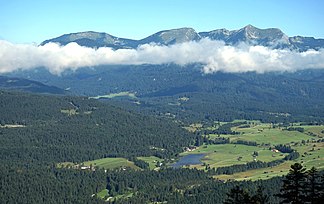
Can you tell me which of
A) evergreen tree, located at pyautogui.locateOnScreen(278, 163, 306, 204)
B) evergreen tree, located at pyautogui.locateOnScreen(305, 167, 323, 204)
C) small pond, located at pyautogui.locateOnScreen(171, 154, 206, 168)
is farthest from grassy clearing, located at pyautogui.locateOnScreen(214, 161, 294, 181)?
evergreen tree, located at pyautogui.locateOnScreen(278, 163, 306, 204)

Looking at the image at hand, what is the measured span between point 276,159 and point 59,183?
83597 millimetres

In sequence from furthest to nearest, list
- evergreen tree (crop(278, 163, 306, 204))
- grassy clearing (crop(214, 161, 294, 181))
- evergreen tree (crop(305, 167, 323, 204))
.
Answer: grassy clearing (crop(214, 161, 294, 181)) → evergreen tree (crop(305, 167, 323, 204)) → evergreen tree (crop(278, 163, 306, 204))

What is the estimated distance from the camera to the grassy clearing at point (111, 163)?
570 feet

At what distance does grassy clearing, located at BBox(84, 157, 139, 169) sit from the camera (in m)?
174

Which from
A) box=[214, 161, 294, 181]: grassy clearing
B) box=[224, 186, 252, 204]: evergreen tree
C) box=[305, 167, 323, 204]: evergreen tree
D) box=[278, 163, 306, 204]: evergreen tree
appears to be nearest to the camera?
box=[278, 163, 306, 204]: evergreen tree

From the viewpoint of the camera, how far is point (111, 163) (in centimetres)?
17950

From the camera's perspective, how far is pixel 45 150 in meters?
192

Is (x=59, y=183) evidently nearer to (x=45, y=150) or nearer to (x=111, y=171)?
(x=111, y=171)

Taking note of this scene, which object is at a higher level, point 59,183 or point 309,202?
point 309,202

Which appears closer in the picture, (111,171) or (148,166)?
(111,171)

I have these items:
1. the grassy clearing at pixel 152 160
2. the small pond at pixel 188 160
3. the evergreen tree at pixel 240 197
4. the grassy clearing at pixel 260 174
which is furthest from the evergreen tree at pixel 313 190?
the small pond at pixel 188 160

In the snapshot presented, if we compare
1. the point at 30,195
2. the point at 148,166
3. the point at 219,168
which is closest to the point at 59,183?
the point at 30,195

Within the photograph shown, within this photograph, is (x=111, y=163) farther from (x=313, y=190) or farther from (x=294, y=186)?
(x=294, y=186)

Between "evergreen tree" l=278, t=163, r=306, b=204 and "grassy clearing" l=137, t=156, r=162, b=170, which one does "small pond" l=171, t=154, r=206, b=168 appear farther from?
"evergreen tree" l=278, t=163, r=306, b=204
